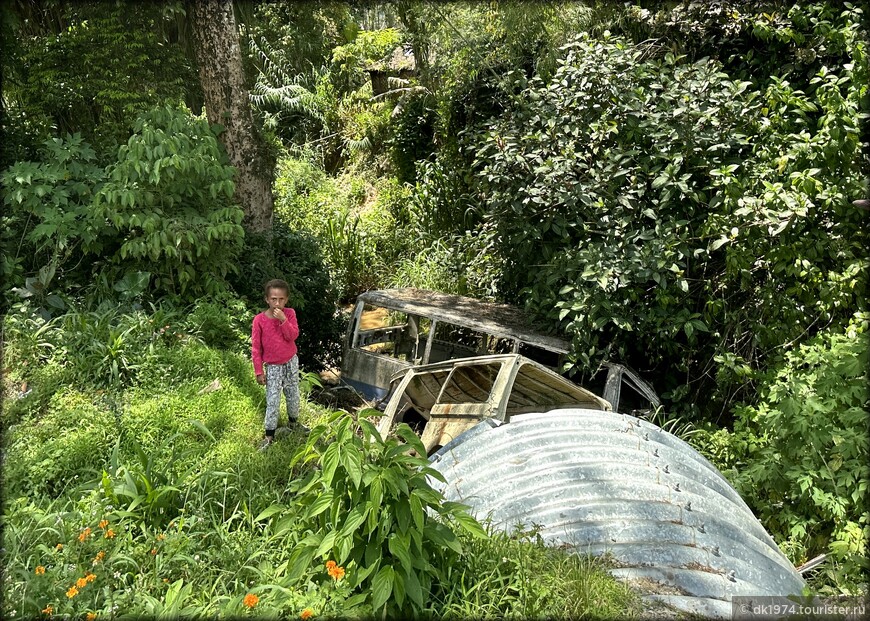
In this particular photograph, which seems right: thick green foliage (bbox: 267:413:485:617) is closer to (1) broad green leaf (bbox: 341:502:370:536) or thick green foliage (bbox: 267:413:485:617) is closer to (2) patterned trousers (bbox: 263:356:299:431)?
(1) broad green leaf (bbox: 341:502:370:536)

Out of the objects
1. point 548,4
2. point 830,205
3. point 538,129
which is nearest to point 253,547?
point 830,205

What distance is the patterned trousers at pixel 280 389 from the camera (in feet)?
16.8

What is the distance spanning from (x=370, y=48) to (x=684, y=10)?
12.6 meters

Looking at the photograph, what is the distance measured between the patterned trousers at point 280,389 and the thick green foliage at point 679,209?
296 cm

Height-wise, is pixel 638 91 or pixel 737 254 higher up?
pixel 638 91

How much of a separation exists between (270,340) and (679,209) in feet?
14.6

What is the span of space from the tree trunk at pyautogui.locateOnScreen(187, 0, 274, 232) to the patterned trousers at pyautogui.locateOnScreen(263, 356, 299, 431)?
13.2ft

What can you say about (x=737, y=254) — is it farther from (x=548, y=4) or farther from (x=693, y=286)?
(x=548, y=4)

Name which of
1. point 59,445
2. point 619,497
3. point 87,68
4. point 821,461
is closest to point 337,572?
point 619,497

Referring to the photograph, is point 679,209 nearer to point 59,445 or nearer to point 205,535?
point 205,535

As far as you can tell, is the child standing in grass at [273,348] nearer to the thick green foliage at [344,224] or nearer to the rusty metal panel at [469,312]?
the rusty metal panel at [469,312]

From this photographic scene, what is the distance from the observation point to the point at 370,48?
1869 cm

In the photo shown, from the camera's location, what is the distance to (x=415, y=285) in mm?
10969

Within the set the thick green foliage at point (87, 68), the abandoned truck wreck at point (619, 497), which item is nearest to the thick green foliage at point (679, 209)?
the abandoned truck wreck at point (619, 497)
